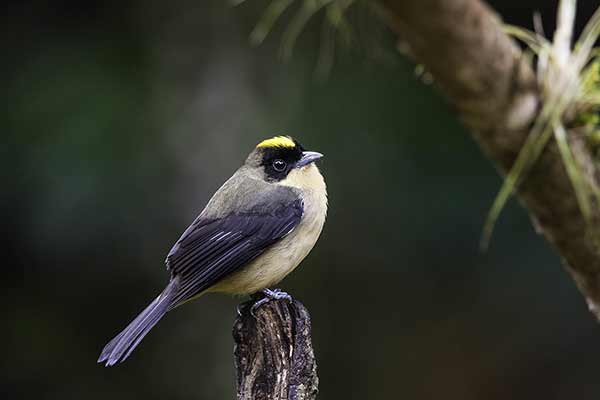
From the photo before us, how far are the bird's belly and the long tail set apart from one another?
0.27m

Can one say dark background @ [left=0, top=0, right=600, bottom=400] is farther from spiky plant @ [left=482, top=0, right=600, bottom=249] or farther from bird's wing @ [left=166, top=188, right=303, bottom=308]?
spiky plant @ [left=482, top=0, right=600, bottom=249]

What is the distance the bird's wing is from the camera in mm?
3586

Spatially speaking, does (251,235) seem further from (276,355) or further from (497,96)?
(497,96)

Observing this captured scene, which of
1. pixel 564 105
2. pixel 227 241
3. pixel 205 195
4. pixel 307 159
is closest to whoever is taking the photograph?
pixel 564 105

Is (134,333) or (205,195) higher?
(134,333)

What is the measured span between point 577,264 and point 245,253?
4.38 feet

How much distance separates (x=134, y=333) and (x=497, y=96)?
162cm

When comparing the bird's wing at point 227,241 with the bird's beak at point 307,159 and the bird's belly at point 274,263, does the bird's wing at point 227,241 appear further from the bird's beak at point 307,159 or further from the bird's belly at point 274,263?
the bird's beak at point 307,159

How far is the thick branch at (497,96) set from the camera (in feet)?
7.45

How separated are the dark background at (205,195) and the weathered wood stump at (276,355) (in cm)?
295

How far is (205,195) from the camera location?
5898 mm

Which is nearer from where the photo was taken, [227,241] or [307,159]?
[227,241]

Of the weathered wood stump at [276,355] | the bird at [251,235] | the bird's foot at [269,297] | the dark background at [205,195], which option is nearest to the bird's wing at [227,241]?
the bird at [251,235]

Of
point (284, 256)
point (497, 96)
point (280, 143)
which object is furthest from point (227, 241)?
point (497, 96)
